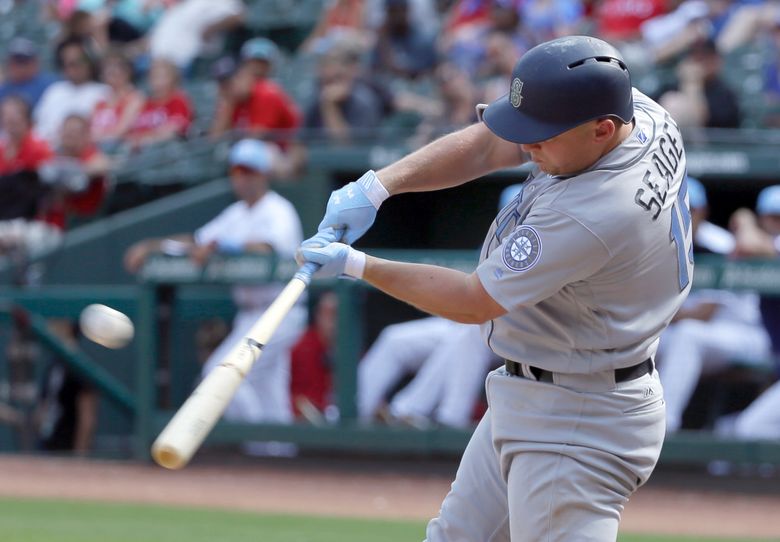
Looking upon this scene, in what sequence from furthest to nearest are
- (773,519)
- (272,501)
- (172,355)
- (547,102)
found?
(172,355)
(272,501)
(773,519)
(547,102)

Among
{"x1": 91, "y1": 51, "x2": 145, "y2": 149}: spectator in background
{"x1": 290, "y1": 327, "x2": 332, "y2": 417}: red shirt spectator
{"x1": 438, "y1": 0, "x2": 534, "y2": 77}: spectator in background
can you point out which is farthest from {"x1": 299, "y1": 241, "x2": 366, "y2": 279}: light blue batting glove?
{"x1": 91, "y1": 51, "x2": 145, "y2": 149}: spectator in background

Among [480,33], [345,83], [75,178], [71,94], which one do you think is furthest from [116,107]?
[480,33]

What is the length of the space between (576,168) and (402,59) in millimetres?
7998

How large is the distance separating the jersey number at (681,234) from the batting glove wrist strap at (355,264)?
2.60 ft

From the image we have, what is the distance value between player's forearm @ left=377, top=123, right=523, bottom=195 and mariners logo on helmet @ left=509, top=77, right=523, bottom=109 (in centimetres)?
46

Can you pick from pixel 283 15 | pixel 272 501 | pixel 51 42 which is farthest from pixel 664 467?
pixel 51 42

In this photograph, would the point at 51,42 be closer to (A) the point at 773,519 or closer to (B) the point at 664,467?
(B) the point at 664,467

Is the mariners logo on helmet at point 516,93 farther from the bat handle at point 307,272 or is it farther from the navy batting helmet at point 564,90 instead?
the bat handle at point 307,272

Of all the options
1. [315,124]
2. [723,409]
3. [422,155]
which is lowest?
[422,155]

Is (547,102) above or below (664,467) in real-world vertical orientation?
below

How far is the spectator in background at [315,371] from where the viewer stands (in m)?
8.80

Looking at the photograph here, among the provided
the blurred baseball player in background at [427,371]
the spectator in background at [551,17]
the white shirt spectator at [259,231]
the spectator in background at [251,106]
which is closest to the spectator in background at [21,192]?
the spectator in background at [251,106]

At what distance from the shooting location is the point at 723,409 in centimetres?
845

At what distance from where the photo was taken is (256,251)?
886 centimetres
